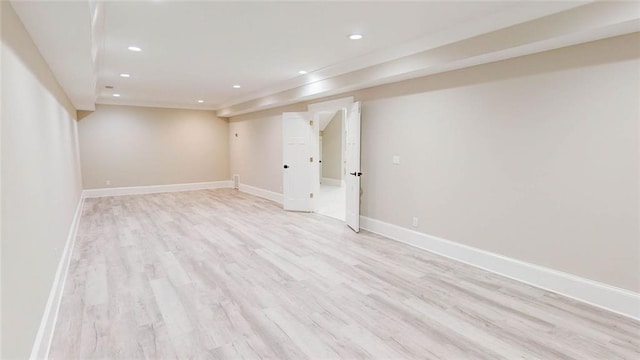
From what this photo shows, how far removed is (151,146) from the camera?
918cm

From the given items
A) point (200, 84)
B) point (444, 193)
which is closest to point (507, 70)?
point (444, 193)

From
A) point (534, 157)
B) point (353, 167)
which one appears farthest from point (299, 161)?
point (534, 157)

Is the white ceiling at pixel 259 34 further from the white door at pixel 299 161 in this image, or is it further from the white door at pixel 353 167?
the white door at pixel 299 161

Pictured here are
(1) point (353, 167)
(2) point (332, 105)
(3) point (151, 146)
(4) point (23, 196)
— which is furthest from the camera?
(3) point (151, 146)

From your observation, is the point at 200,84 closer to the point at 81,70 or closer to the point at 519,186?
the point at 81,70

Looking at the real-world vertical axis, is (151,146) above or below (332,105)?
below

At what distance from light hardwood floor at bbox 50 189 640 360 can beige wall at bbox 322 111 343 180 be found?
634 cm

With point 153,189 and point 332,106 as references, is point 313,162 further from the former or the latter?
point 153,189

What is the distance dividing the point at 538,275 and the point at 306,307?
2.30 metres

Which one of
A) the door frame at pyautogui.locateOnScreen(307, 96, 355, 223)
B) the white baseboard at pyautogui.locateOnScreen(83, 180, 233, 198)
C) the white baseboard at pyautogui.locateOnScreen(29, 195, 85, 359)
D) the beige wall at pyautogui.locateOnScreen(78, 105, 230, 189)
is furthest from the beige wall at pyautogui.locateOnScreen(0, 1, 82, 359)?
the white baseboard at pyautogui.locateOnScreen(83, 180, 233, 198)

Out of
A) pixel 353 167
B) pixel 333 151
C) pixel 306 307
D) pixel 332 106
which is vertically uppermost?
pixel 332 106

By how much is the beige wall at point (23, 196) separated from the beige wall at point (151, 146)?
6174 millimetres

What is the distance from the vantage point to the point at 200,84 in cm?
639

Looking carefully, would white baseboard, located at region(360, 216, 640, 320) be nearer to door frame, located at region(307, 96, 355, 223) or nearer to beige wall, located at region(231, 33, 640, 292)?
beige wall, located at region(231, 33, 640, 292)
